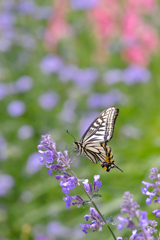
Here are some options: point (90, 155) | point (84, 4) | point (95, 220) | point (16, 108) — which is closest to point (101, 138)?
point (90, 155)

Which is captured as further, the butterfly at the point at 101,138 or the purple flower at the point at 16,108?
the purple flower at the point at 16,108

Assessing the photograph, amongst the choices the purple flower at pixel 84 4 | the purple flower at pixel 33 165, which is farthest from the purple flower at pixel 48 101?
the purple flower at pixel 84 4

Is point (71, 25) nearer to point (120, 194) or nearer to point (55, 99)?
point (55, 99)

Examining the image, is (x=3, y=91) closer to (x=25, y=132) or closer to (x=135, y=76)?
(x=25, y=132)

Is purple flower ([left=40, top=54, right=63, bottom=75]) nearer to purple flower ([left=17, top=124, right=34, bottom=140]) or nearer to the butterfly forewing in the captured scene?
purple flower ([left=17, top=124, right=34, bottom=140])

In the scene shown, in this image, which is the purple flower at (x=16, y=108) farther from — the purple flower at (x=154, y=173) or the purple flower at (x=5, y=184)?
the purple flower at (x=154, y=173)

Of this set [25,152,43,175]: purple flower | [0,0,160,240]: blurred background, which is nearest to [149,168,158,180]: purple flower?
[0,0,160,240]: blurred background

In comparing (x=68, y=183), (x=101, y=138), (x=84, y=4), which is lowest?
(x=68, y=183)
